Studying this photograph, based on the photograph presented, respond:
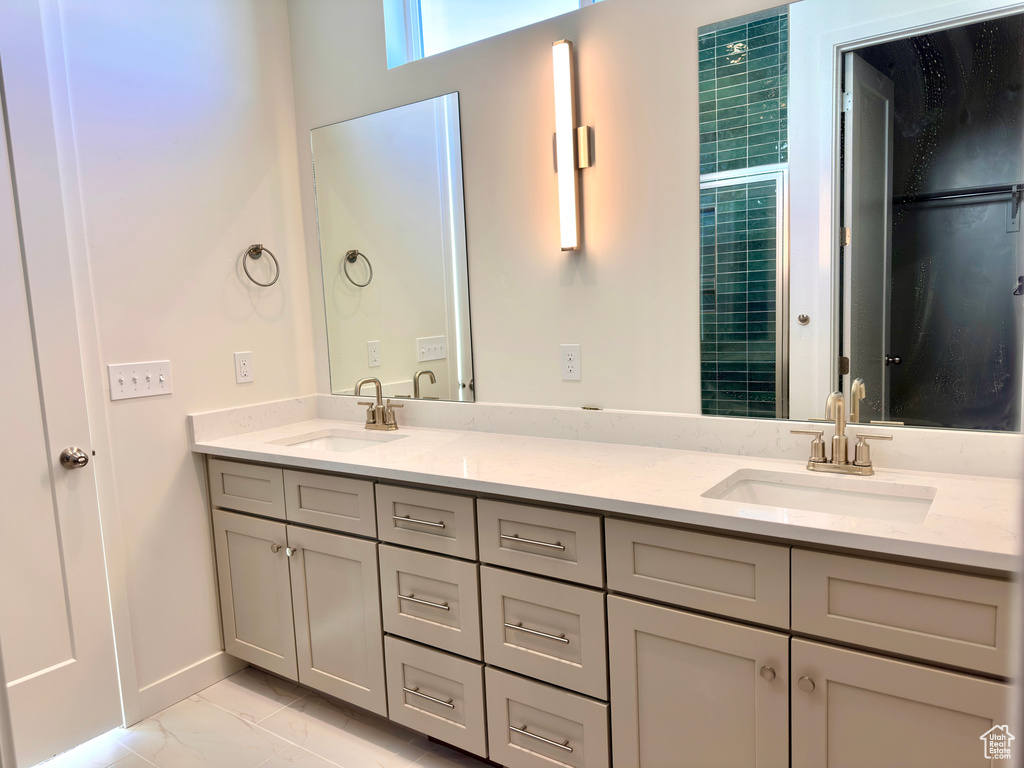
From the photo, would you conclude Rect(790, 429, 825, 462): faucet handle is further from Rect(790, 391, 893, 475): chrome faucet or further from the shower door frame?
the shower door frame

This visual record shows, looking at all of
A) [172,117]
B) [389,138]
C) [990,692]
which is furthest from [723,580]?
[172,117]

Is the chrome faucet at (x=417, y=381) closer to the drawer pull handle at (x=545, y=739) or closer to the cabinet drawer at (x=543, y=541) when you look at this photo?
the cabinet drawer at (x=543, y=541)

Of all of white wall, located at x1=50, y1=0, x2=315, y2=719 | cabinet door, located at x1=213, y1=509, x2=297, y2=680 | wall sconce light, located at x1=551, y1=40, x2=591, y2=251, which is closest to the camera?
wall sconce light, located at x1=551, y1=40, x2=591, y2=251

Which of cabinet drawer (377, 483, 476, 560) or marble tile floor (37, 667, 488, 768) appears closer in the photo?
cabinet drawer (377, 483, 476, 560)

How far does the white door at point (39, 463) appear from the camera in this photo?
1914mm

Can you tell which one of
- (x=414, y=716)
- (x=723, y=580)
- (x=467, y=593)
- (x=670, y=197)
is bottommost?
(x=414, y=716)

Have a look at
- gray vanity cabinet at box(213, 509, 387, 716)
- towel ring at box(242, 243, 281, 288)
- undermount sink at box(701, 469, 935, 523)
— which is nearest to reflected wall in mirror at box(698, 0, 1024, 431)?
undermount sink at box(701, 469, 935, 523)

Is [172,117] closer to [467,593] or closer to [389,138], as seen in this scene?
[389,138]

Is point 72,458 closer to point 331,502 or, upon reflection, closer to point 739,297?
point 331,502

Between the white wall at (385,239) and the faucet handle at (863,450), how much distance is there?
134 cm

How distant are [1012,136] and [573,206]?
106cm

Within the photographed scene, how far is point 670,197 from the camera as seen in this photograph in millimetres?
1909

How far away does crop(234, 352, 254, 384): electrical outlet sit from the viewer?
2.49m

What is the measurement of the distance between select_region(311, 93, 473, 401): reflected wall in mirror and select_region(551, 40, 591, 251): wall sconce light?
16.5 inches
